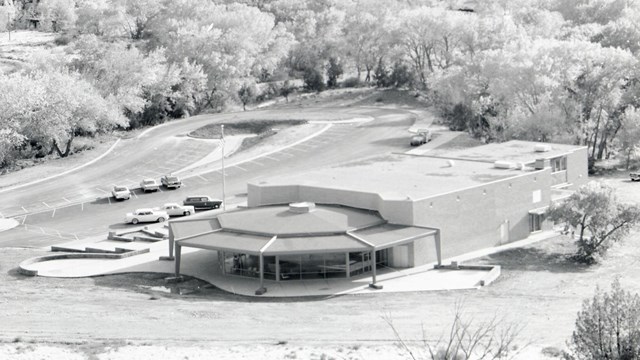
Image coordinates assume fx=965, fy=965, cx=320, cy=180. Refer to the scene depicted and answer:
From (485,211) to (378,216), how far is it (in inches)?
302

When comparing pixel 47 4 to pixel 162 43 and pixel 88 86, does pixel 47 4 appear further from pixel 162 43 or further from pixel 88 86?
pixel 88 86

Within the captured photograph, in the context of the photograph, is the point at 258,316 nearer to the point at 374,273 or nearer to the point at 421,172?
the point at 374,273

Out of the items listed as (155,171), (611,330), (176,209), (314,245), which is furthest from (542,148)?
(611,330)

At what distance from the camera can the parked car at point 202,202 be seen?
7188 cm

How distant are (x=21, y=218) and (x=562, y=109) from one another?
48699 millimetres

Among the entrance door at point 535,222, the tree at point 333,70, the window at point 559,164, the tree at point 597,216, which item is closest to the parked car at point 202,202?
the entrance door at point 535,222

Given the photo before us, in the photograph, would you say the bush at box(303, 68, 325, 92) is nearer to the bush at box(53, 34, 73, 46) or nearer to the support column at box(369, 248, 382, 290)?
the bush at box(53, 34, 73, 46)

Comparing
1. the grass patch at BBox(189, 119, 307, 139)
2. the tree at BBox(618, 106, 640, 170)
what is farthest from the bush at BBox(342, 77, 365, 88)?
the tree at BBox(618, 106, 640, 170)

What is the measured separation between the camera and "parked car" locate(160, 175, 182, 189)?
7788cm

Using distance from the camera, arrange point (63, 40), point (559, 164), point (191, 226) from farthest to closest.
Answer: point (63, 40), point (559, 164), point (191, 226)

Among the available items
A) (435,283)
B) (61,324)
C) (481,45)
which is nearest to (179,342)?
(61,324)

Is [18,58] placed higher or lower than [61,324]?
higher

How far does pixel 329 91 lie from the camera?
404 ft

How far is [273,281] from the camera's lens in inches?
2121
